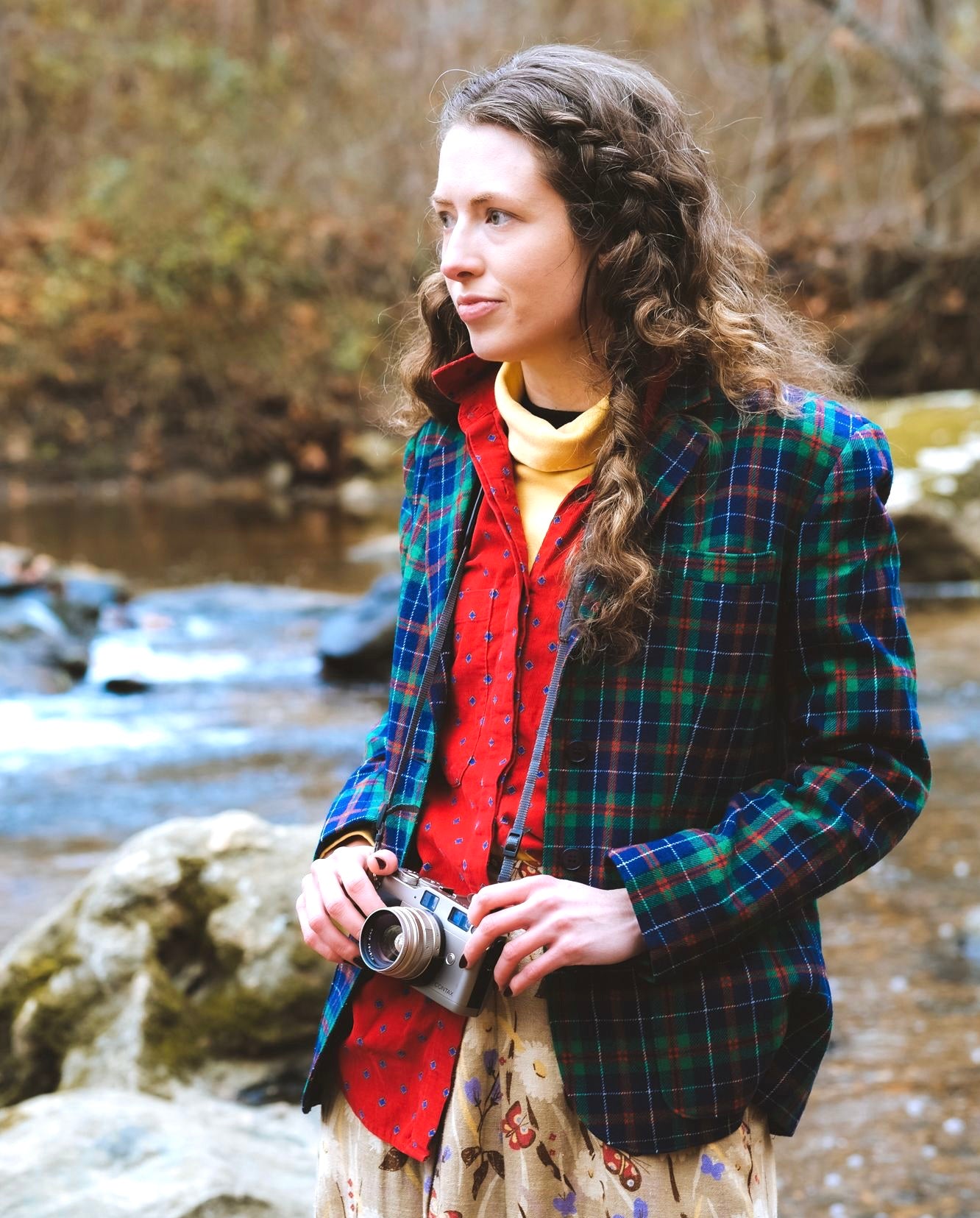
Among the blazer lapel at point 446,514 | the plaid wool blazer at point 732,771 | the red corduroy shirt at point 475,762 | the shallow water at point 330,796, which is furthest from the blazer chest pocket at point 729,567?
the shallow water at point 330,796

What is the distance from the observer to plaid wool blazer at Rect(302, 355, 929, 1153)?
4.87 ft

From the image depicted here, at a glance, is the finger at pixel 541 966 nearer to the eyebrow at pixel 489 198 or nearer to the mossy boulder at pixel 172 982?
the eyebrow at pixel 489 198

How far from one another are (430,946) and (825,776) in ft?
1.45

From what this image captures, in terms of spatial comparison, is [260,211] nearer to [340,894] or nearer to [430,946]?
[340,894]

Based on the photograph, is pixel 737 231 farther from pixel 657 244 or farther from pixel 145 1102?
pixel 145 1102

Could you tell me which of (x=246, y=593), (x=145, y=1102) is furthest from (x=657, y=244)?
(x=246, y=593)

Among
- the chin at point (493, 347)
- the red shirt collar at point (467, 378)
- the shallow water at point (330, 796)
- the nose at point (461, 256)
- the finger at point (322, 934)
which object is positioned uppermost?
the nose at point (461, 256)

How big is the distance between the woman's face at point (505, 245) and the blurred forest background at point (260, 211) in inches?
530

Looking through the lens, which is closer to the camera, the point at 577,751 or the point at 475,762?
the point at 577,751

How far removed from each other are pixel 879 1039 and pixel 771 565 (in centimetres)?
254

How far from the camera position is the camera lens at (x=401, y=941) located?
1.53 metres

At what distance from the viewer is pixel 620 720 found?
1.52 metres

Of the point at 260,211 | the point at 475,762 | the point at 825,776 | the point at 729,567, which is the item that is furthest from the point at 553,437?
the point at 260,211

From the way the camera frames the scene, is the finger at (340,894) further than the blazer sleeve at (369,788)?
No
